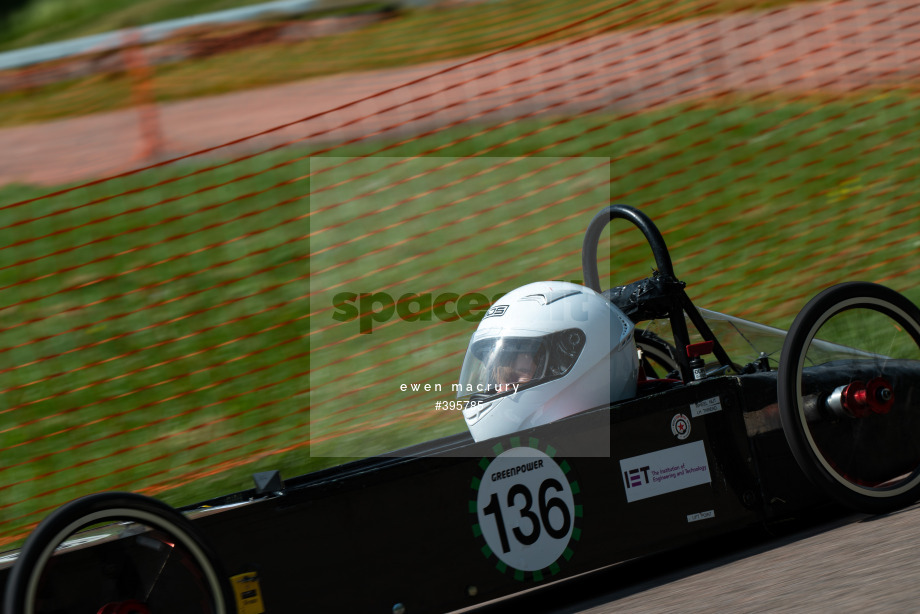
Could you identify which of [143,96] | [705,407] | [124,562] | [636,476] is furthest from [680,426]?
[143,96]

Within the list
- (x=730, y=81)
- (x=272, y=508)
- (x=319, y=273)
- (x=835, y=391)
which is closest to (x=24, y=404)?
(x=319, y=273)

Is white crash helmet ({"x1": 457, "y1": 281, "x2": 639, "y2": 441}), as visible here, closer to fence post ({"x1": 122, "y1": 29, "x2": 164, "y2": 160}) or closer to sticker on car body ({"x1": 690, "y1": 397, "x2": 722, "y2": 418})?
sticker on car body ({"x1": 690, "y1": 397, "x2": 722, "y2": 418})

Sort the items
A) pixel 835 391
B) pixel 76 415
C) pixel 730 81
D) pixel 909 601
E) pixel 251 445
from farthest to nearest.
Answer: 1. pixel 730 81
2. pixel 76 415
3. pixel 251 445
4. pixel 835 391
5. pixel 909 601

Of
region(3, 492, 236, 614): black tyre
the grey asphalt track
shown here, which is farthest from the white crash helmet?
the grey asphalt track

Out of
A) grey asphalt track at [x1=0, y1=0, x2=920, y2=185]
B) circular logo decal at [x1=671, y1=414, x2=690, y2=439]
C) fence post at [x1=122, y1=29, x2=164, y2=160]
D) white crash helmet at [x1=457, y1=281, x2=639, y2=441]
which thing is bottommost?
circular logo decal at [x1=671, y1=414, x2=690, y2=439]

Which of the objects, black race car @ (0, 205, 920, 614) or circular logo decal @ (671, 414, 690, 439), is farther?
circular logo decal @ (671, 414, 690, 439)

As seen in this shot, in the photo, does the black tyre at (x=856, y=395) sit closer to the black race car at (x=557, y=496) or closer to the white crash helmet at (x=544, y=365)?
the black race car at (x=557, y=496)

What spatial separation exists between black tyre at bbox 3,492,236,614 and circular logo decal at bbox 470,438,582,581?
939 millimetres

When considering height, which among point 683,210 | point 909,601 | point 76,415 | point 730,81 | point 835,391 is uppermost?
point 730,81

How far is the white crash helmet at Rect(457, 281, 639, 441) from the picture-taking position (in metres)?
4.09

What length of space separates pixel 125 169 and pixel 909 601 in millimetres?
11343

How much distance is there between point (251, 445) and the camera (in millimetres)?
6762

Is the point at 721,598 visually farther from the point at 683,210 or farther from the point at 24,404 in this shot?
the point at 683,210

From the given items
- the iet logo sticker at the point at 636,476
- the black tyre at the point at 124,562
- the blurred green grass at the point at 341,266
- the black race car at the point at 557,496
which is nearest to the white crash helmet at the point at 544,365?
the black race car at the point at 557,496
